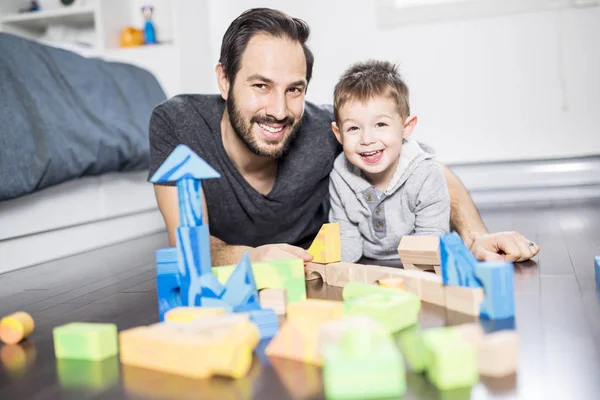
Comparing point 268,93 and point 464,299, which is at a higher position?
point 268,93

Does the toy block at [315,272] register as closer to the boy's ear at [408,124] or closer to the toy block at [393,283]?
the toy block at [393,283]

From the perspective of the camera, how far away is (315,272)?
1.42 m

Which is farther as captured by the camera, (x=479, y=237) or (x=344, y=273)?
(x=479, y=237)

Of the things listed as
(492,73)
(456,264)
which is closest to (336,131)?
(456,264)

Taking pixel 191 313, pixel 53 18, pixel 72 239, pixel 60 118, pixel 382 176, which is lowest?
pixel 72 239

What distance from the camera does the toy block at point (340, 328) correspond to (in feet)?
2.52

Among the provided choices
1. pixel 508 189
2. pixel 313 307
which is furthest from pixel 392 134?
pixel 508 189

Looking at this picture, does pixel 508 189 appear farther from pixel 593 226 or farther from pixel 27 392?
pixel 27 392

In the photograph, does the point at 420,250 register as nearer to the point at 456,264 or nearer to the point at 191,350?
the point at 456,264

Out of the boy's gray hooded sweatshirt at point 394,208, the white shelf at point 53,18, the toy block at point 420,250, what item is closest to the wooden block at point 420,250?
the toy block at point 420,250

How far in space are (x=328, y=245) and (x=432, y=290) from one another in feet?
1.01

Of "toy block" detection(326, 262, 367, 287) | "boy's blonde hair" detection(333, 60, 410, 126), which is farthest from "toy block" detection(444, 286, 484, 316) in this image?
"boy's blonde hair" detection(333, 60, 410, 126)

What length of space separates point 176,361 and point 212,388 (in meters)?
0.08

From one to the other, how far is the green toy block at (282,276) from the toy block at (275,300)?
0.04 metres
